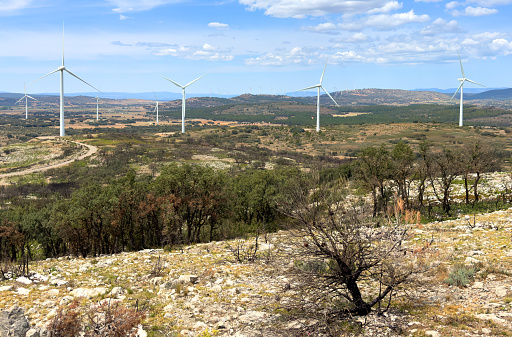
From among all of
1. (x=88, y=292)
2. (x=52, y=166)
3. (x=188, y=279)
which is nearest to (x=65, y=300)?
(x=88, y=292)

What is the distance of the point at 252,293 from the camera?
49.4 feet

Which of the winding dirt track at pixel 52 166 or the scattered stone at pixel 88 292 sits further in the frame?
the winding dirt track at pixel 52 166

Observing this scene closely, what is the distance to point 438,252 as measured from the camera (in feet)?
56.9

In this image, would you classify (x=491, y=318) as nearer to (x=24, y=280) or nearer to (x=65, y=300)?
(x=65, y=300)

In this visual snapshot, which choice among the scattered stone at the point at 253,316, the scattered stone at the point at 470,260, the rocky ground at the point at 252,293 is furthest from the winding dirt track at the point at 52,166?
the scattered stone at the point at 470,260

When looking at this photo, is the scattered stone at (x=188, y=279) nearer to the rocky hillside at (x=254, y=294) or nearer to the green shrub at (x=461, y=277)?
the rocky hillside at (x=254, y=294)

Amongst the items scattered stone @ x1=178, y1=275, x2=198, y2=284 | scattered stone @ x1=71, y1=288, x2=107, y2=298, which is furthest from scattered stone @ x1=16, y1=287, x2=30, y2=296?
scattered stone @ x1=178, y1=275, x2=198, y2=284

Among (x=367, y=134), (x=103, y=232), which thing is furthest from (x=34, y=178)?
(x=367, y=134)

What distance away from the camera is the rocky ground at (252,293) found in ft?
37.2

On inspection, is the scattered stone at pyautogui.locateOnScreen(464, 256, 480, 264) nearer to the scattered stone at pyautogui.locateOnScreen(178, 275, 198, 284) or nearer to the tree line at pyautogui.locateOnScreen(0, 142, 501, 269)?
the scattered stone at pyautogui.locateOnScreen(178, 275, 198, 284)

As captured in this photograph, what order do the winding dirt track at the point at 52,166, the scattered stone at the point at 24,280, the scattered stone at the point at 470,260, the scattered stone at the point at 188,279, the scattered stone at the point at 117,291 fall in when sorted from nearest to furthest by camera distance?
1. the scattered stone at the point at 117,291
2. the scattered stone at the point at 470,260
3. the scattered stone at the point at 188,279
4. the scattered stone at the point at 24,280
5. the winding dirt track at the point at 52,166

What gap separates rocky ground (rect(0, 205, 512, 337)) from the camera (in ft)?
37.2

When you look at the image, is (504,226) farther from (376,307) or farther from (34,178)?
(34,178)

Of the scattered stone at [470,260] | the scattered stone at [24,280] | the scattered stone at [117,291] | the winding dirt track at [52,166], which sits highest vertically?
the scattered stone at [470,260]
